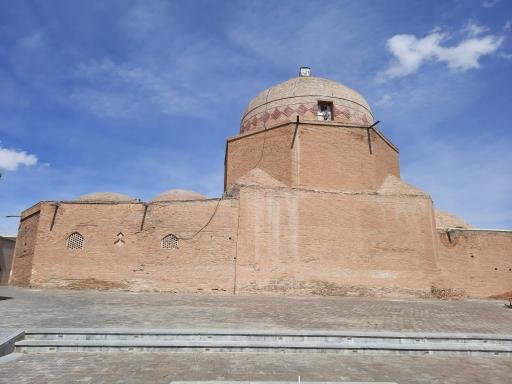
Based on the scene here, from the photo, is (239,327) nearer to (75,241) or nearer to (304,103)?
(75,241)

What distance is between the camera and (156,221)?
12531 millimetres

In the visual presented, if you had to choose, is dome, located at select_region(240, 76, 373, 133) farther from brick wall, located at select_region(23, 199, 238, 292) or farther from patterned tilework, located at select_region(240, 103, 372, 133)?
brick wall, located at select_region(23, 199, 238, 292)

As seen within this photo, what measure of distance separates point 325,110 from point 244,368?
12.7 meters

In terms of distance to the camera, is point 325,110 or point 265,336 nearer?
point 265,336

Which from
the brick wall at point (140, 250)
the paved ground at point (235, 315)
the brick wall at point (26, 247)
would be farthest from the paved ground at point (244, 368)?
the brick wall at point (26, 247)

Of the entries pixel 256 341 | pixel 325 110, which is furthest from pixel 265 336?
pixel 325 110

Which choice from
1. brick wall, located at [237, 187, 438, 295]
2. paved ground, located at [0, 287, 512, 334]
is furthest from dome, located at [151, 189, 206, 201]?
paved ground, located at [0, 287, 512, 334]

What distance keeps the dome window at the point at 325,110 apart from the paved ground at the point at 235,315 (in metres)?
8.09

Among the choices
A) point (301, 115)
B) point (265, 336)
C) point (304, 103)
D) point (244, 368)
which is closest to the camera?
point (244, 368)

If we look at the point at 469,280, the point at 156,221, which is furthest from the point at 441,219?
the point at 156,221

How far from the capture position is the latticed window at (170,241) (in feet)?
40.2

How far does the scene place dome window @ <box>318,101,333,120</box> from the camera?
51.0ft

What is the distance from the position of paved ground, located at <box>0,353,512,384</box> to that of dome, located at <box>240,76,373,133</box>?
10919 millimetres

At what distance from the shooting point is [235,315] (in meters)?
7.34
